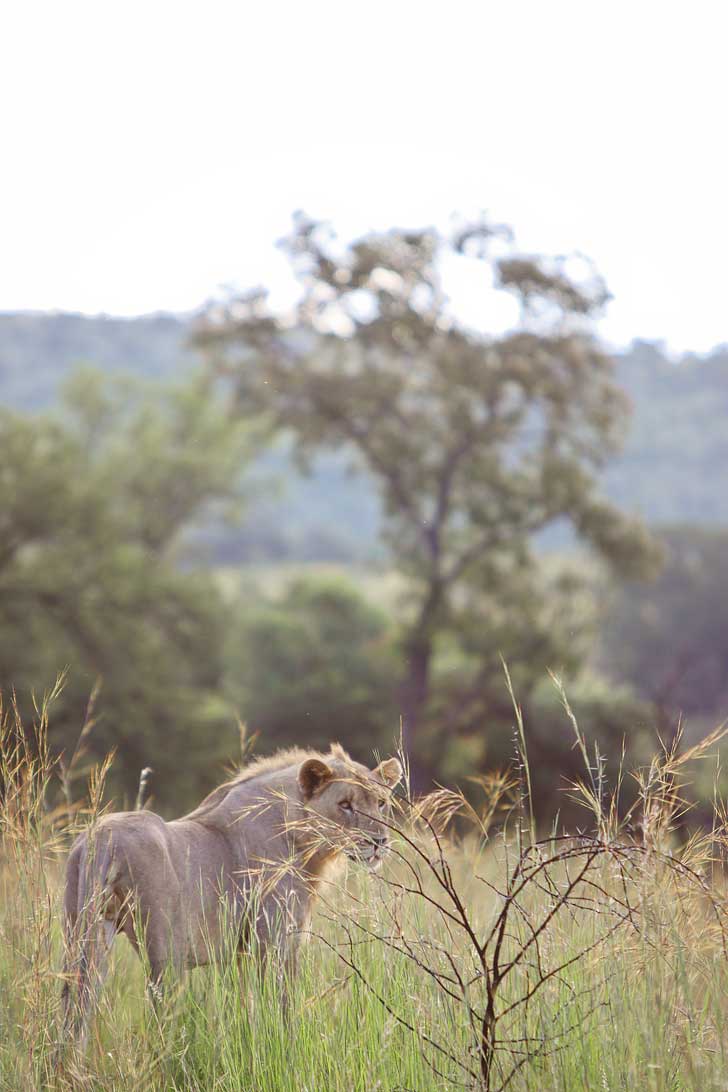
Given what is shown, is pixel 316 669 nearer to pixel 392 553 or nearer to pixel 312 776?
pixel 392 553

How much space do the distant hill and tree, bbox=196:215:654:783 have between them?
58307mm

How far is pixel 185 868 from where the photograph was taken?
4828 mm

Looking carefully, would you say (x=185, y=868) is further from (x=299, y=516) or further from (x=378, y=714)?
(x=299, y=516)

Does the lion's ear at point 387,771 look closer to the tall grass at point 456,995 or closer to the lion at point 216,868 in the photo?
the lion at point 216,868

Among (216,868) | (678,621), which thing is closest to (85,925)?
(216,868)

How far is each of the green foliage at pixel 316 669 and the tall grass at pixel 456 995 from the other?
22.9 metres

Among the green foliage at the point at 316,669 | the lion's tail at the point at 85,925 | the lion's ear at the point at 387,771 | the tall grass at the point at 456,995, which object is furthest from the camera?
the green foliage at the point at 316,669

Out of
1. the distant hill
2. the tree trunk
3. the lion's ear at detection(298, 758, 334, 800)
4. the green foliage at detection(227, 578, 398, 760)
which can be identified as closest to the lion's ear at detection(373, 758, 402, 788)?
the lion's ear at detection(298, 758, 334, 800)

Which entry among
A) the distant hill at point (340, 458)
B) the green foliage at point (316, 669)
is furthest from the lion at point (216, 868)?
the distant hill at point (340, 458)

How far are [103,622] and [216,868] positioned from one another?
23042 mm

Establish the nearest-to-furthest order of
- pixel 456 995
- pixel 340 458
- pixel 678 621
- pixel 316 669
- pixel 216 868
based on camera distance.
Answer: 1. pixel 456 995
2. pixel 216 868
3. pixel 316 669
4. pixel 678 621
5. pixel 340 458

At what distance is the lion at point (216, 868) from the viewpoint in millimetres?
4379

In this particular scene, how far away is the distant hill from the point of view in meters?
94.3

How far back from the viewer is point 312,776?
5188 millimetres
